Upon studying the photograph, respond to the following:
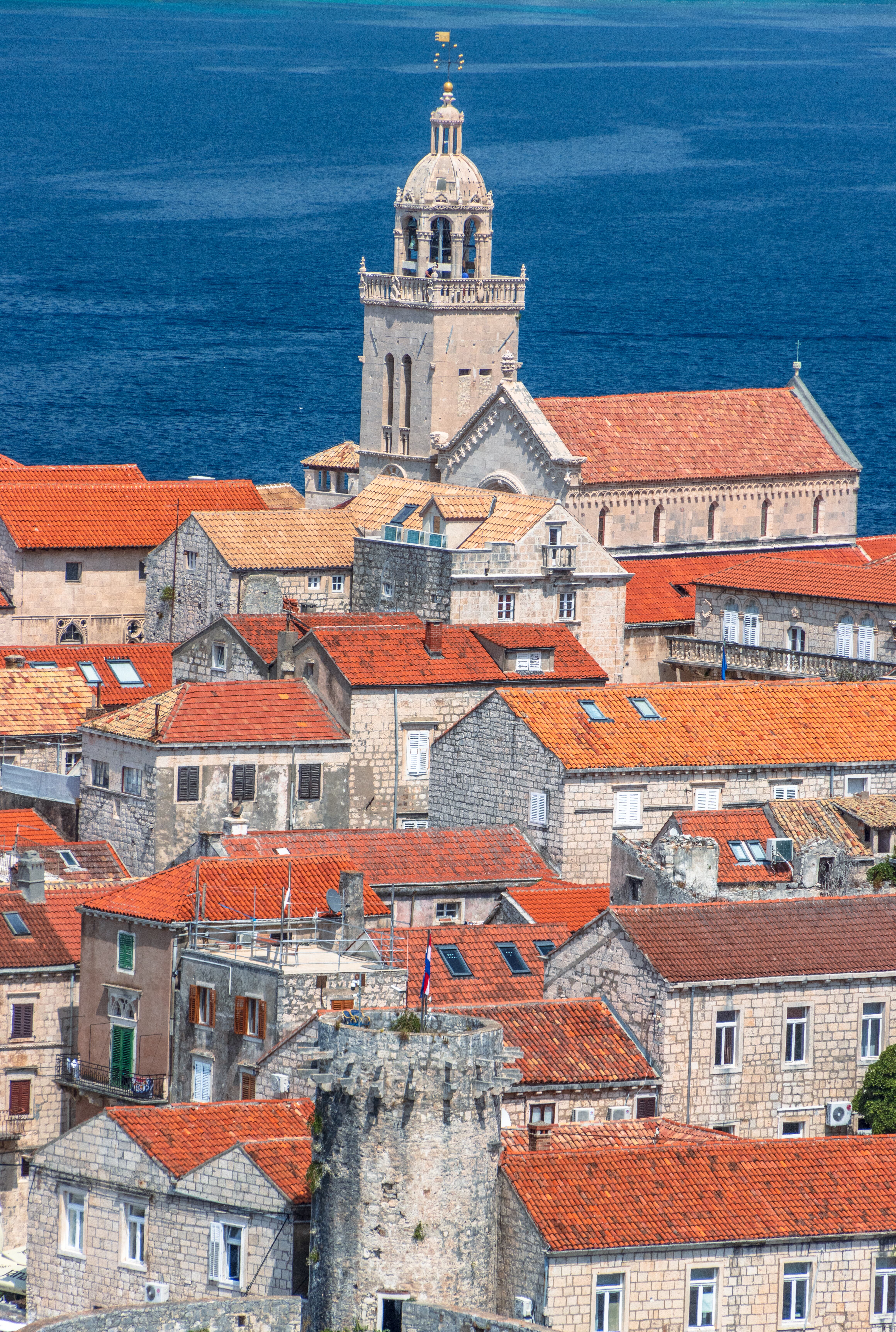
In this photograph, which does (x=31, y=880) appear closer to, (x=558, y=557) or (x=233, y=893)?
(x=233, y=893)

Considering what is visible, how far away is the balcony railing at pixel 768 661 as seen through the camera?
98.2m

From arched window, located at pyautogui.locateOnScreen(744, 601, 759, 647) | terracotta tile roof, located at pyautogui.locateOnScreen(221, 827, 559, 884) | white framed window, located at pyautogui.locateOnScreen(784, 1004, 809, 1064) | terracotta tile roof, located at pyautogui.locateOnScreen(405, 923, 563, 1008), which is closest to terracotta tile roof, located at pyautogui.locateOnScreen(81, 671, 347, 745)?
terracotta tile roof, located at pyautogui.locateOnScreen(221, 827, 559, 884)

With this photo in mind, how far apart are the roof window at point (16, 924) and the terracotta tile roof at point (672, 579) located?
31.4 metres

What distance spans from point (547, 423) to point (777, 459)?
10264 millimetres

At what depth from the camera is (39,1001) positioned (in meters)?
74.9

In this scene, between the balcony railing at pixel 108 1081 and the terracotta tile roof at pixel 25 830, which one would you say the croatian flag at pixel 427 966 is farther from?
the terracotta tile roof at pixel 25 830

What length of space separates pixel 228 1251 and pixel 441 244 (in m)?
67.1

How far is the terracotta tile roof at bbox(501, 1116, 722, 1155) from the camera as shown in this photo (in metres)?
58.0

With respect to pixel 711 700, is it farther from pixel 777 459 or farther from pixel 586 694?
pixel 777 459

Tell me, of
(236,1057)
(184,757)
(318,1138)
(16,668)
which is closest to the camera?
(318,1138)

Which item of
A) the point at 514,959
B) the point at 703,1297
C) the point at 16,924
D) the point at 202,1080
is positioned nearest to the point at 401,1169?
the point at 703,1297

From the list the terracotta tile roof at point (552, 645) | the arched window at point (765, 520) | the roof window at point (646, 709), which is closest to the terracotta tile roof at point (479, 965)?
the roof window at point (646, 709)

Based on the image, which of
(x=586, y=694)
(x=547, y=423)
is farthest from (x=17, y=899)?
(x=547, y=423)

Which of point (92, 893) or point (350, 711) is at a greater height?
point (350, 711)
